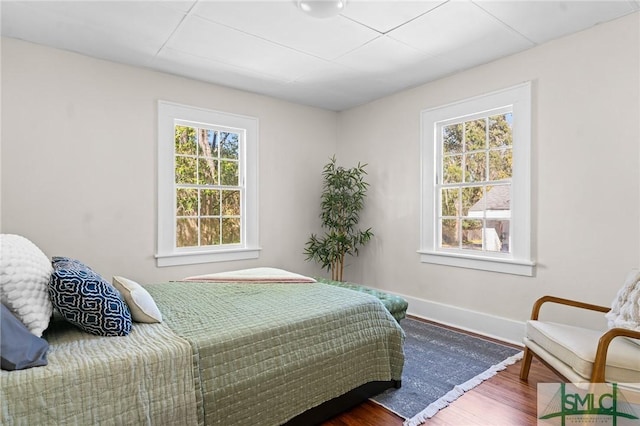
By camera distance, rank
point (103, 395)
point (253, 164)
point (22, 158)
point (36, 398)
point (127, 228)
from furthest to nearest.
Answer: point (253, 164), point (127, 228), point (22, 158), point (103, 395), point (36, 398)

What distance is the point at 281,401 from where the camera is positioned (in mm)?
1697

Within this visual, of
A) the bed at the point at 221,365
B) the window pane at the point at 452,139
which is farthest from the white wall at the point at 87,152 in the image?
the window pane at the point at 452,139

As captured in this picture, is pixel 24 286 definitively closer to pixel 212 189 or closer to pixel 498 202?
pixel 212 189

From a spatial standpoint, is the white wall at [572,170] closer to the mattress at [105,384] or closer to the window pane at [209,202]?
the window pane at [209,202]

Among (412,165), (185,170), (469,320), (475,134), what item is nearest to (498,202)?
(475,134)

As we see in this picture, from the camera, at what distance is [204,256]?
3752 millimetres

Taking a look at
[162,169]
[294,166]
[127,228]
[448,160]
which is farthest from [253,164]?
[448,160]

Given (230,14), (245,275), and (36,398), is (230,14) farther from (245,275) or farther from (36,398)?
(36,398)

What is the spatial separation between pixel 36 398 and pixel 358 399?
1.57m

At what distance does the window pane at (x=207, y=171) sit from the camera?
385 cm

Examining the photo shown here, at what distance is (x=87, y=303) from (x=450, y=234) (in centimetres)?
323

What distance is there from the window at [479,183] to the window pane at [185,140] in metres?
2.46

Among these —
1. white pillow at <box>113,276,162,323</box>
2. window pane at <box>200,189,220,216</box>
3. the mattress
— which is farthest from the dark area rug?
window pane at <box>200,189,220,216</box>

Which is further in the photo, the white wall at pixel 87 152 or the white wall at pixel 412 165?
the white wall at pixel 87 152
